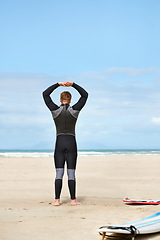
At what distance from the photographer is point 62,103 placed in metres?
7.77

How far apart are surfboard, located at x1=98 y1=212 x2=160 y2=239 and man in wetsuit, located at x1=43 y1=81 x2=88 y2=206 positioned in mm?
2638

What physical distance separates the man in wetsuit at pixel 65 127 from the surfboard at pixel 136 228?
8.65ft

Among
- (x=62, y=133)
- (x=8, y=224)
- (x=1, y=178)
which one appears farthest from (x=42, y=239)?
(x=1, y=178)

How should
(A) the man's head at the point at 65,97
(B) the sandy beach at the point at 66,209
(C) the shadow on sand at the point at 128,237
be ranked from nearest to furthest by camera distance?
(C) the shadow on sand at the point at 128,237 < (B) the sandy beach at the point at 66,209 < (A) the man's head at the point at 65,97

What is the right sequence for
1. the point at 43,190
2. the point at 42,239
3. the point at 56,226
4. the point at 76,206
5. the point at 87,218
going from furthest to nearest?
the point at 43,190, the point at 76,206, the point at 87,218, the point at 56,226, the point at 42,239

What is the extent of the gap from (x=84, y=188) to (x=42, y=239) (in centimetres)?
621

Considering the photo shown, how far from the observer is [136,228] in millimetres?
4871

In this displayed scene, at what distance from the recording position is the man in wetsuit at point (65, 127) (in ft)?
24.9

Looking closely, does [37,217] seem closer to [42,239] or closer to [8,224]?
[8,224]

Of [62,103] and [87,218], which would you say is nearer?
[87,218]

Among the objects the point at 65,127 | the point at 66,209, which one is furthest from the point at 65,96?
the point at 66,209

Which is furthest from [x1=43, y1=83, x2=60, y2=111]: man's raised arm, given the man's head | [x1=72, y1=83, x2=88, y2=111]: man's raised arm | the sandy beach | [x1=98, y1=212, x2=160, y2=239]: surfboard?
[x1=98, y1=212, x2=160, y2=239]: surfboard

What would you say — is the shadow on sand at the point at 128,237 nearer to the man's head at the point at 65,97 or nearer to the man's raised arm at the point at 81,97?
the man's raised arm at the point at 81,97

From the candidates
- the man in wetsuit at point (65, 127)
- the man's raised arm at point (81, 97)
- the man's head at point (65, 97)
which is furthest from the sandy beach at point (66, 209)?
the man's head at point (65, 97)
